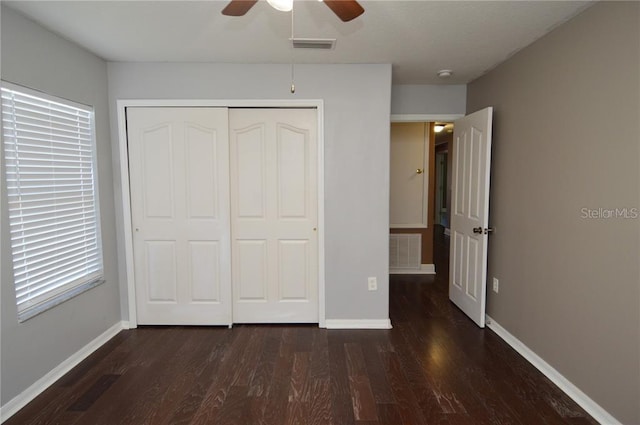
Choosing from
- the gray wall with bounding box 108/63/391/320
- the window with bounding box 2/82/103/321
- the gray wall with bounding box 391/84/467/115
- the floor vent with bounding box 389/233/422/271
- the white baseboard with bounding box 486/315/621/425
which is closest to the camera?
the white baseboard with bounding box 486/315/621/425

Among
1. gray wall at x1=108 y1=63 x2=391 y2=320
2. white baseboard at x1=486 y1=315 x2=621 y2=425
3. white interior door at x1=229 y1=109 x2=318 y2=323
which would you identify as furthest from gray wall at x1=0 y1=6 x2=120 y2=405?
white baseboard at x1=486 y1=315 x2=621 y2=425

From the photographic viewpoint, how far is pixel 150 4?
1962mm

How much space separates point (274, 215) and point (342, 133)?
97 centimetres

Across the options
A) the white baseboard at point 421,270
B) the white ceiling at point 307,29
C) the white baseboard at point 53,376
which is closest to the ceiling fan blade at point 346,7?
the white ceiling at point 307,29

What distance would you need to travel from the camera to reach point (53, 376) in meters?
2.30

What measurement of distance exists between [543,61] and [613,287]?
158 centimetres

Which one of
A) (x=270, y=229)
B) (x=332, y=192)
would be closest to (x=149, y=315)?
(x=270, y=229)

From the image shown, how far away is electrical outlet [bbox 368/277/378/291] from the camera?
310 cm

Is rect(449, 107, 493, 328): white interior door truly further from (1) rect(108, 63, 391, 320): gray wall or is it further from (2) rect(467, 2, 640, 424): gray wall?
(1) rect(108, 63, 391, 320): gray wall

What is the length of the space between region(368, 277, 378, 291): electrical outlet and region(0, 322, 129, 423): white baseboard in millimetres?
2324

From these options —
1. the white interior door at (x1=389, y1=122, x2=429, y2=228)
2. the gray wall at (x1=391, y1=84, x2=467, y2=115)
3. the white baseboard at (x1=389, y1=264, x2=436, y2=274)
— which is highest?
the gray wall at (x1=391, y1=84, x2=467, y2=115)

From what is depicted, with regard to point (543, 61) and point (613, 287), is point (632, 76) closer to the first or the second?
point (543, 61)

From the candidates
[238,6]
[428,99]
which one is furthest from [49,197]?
[428,99]

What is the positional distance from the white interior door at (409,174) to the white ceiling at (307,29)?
173 centimetres
